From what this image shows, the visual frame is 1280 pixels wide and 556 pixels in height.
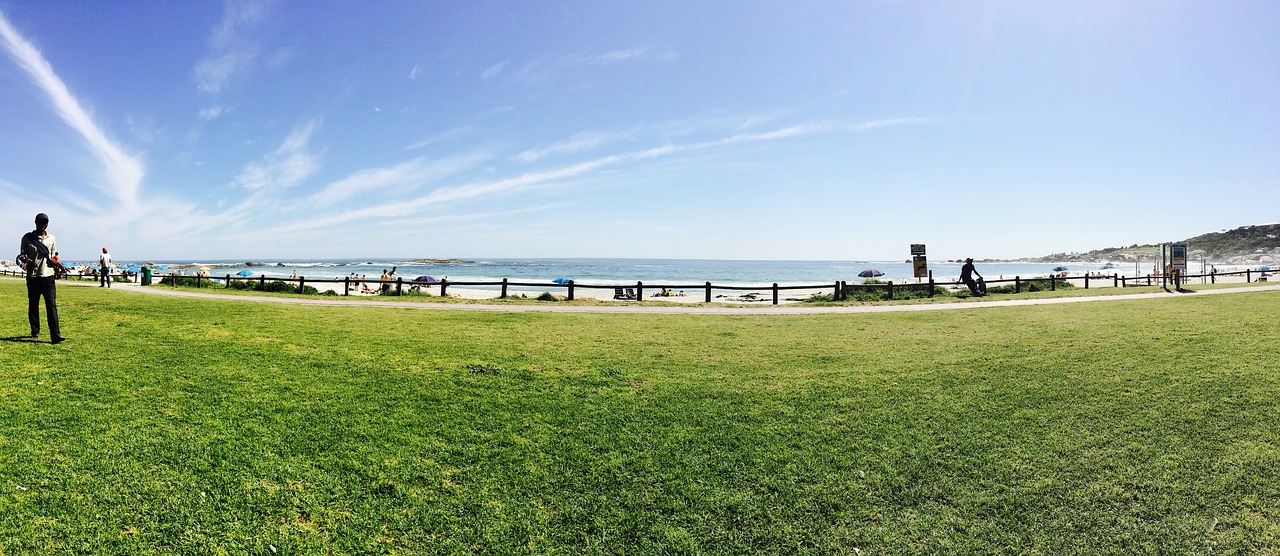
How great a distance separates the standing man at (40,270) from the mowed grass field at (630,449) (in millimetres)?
448

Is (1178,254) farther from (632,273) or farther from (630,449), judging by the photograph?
(632,273)

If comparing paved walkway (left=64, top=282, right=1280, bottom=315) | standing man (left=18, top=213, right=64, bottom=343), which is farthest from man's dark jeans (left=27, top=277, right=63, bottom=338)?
paved walkway (left=64, top=282, right=1280, bottom=315)

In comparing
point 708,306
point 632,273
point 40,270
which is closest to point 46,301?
point 40,270

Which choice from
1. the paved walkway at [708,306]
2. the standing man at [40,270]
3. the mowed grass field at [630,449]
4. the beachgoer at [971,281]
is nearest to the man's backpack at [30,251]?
the standing man at [40,270]

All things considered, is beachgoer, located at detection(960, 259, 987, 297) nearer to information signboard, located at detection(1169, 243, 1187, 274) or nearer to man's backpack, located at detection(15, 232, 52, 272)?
information signboard, located at detection(1169, 243, 1187, 274)

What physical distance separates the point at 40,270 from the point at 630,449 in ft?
30.8

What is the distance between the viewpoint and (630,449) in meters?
4.75

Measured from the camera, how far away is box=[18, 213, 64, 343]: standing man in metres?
7.75

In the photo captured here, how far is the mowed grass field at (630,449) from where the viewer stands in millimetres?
3508

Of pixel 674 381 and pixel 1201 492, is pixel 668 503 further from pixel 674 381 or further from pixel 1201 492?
pixel 1201 492

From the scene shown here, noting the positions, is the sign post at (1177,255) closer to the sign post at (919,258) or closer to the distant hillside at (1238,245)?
the sign post at (919,258)

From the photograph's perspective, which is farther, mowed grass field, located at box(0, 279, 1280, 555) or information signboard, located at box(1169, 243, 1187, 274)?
information signboard, located at box(1169, 243, 1187, 274)

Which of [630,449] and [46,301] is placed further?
[46,301]

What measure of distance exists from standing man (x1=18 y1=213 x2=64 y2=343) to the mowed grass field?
448 mm
